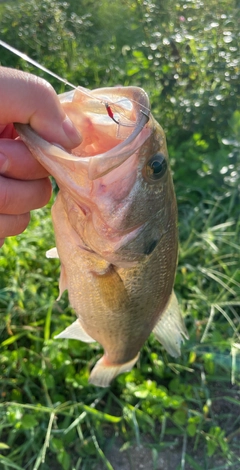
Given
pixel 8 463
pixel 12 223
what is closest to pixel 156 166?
pixel 12 223

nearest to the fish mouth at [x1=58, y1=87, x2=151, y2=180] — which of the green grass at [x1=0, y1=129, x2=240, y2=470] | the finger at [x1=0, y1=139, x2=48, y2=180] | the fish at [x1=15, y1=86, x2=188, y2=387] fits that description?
the fish at [x1=15, y1=86, x2=188, y2=387]

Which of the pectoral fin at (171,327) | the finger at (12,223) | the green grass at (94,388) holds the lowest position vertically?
the green grass at (94,388)

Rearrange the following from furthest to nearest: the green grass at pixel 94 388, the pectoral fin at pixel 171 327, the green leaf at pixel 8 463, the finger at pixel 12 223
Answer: the green grass at pixel 94 388
the green leaf at pixel 8 463
the pectoral fin at pixel 171 327
the finger at pixel 12 223

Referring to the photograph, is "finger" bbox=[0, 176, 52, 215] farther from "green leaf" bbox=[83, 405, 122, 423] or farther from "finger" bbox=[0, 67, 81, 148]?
"green leaf" bbox=[83, 405, 122, 423]

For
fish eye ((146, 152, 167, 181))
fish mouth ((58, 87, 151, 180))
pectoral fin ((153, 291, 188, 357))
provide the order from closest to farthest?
fish mouth ((58, 87, 151, 180)) → fish eye ((146, 152, 167, 181)) → pectoral fin ((153, 291, 188, 357))

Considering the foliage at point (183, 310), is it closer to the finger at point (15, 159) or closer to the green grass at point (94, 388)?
the green grass at point (94, 388)

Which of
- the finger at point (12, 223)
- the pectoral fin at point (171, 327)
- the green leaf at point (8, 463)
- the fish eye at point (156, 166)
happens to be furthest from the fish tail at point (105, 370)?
the fish eye at point (156, 166)

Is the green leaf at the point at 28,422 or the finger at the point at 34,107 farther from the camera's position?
the green leaf at the point at 28,422

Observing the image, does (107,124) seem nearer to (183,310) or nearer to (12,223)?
(12,223)
